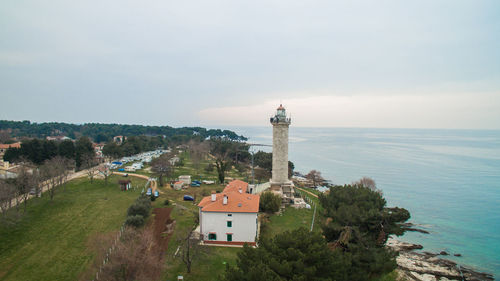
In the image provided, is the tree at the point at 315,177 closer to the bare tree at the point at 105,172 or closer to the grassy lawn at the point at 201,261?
the grassy lawn at the point at 201,261

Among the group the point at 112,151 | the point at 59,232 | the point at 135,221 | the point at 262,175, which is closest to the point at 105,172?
the point at 59,232

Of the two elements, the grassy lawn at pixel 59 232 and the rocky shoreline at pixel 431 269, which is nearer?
the grassy lawn at pixel 59 232

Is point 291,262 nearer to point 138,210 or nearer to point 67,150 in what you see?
point 138,210

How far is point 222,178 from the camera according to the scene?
127ft

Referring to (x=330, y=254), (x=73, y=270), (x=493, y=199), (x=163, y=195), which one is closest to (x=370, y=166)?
(x=493, y=199)

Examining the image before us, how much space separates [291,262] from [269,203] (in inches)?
592

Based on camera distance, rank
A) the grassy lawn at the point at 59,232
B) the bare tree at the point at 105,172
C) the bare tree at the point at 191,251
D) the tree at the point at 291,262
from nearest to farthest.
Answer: the tree at the point at 291,262 → the grassy lawn at the point at 59,232 → the bare tree at the point at 191,251 → the bare tree at the point at 105,172

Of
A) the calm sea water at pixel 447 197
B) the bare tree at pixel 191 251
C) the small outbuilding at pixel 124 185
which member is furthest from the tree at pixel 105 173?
the calm sea water at pixel 447 197

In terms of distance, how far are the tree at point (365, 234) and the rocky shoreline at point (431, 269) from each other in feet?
16.6

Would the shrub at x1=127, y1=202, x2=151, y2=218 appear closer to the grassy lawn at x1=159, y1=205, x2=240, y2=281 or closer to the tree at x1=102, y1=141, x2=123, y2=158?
the grassy lawn at x1=159, y1=205, x2=240, y2=281

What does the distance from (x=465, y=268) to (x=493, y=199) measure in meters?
28.6

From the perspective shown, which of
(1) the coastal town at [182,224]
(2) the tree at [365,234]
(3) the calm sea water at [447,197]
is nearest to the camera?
(2) the tree at [365,234]

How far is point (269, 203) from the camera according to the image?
85.3 ft

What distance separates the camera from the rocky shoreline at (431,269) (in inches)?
792
